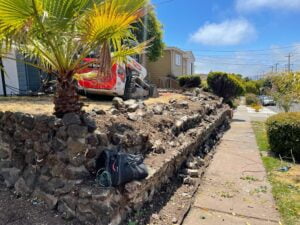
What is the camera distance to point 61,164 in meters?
3.79

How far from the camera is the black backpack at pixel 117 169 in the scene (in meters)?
3.63

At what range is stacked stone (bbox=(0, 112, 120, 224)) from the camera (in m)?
3.53

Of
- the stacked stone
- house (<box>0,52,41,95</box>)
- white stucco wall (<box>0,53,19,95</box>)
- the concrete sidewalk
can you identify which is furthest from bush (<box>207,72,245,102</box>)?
the stacked stone

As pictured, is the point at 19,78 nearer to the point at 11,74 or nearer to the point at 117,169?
the point at 11,74

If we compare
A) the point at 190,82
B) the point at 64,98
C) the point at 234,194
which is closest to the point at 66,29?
the point at 64,98

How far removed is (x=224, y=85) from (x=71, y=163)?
15695 millimetres

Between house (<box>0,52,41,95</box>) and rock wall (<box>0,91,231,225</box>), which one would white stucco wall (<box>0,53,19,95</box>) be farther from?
rock wall (<box>0,91,231,225</box>)

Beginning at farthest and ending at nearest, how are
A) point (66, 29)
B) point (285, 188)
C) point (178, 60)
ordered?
point (178, 60)
point (285, 188)
point (66, 29)

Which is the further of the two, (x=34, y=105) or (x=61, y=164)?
(x=34, y=105)

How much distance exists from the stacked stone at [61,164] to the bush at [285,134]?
5.74 metres

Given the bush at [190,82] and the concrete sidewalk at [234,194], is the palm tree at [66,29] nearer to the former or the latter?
the concrete sidewalk at [234,194]

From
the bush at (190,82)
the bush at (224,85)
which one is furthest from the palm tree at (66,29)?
the bush at (190,82)

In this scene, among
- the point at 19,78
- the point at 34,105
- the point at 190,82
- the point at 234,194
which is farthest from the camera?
the point at 190,82

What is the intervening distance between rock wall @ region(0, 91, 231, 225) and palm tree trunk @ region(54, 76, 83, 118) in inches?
6.7
